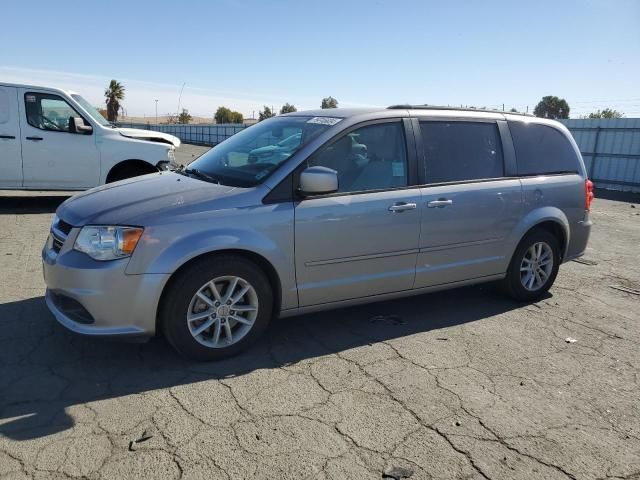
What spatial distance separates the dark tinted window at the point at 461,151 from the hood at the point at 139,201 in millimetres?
1744

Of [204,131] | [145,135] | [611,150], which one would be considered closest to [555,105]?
[204,131]

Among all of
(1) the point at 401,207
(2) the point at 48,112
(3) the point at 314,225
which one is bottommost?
(3) the point at 314,225

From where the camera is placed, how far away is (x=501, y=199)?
15.8ft

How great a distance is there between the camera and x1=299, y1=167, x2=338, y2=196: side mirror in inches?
149

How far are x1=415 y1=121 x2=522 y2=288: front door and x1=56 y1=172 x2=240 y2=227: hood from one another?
65.4 inches

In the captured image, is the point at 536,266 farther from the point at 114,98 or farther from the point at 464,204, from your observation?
the point at 114,98

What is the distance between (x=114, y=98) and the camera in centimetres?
6975

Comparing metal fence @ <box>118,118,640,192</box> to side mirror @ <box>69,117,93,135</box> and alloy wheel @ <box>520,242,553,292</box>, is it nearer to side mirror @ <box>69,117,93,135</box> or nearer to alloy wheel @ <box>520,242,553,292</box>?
side mirror @ <box>69,117,93,135</box>

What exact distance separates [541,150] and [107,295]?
419cm

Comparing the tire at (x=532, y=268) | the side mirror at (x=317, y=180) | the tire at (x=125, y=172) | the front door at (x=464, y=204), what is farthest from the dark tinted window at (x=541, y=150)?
the tire at (x=125, y=172)

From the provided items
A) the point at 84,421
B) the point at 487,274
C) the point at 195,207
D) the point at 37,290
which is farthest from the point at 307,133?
the point at 37,290

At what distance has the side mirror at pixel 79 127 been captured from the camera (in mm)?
8797

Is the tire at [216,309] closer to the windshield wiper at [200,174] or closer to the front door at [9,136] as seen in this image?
the windshield wiper at [200,174]

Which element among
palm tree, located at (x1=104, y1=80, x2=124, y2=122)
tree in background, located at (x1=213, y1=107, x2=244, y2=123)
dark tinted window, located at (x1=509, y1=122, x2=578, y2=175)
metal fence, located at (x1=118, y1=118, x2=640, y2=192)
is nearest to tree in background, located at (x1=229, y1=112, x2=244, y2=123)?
tree in background, located at (x1=213, y1=107, x2=244, y2=123)
